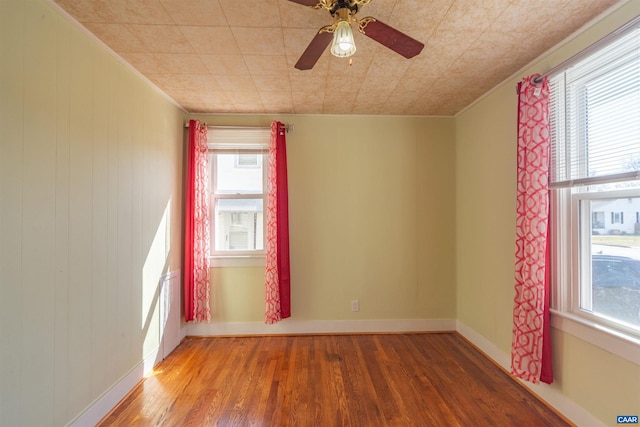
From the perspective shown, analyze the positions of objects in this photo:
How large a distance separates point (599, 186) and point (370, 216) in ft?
6.16

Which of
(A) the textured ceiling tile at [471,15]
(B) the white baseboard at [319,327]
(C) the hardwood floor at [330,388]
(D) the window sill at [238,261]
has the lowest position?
(C) the hardwood floor at [330,388]

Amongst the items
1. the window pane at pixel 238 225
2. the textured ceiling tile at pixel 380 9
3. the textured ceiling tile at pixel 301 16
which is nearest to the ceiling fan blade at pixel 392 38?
the textured ceiling tile at pixel 380 9

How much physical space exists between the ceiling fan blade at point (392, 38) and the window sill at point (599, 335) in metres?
1.90

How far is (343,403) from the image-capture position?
191cm

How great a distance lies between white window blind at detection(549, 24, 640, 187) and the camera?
4.72 feet

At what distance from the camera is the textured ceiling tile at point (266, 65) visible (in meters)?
1.96

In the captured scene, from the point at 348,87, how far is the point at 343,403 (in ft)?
8.36

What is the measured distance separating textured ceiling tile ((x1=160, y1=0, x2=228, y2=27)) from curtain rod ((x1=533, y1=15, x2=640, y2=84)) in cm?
212

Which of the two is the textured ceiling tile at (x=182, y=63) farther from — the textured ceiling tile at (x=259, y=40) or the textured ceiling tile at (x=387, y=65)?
the textured ceiling tile at (x=387, y=65)

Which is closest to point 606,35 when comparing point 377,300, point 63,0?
point 377,300

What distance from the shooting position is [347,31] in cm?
122

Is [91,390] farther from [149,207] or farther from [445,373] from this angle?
[445,373]

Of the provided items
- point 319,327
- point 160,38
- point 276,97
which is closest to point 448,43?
point 276,97

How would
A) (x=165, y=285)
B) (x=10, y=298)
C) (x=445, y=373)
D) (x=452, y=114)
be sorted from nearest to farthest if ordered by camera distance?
(x=10, y=298), (x=445, y=373), (x=165, y=285), (x=452, y=114)
